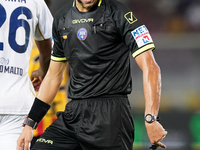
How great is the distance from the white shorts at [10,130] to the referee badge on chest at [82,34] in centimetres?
76

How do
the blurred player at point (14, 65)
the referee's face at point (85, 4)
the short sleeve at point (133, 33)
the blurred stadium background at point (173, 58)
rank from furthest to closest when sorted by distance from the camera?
the blurred stadium background at point (173, 58) → the blurred player at point (14, 65) → the referee's face at point (85, 4) → the short sleeve at point (133, 33)

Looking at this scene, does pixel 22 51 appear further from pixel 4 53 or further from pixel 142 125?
pixel 142 125

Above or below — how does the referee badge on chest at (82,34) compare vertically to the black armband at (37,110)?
above

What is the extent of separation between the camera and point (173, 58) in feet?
22.1

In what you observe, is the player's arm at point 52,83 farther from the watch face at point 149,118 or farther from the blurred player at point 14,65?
the watch face at point 149,118

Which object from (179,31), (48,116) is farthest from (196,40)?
(48,116)

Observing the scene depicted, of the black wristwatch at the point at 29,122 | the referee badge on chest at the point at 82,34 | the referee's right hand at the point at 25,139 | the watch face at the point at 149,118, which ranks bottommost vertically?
the referee's right hand at the point at 25,139

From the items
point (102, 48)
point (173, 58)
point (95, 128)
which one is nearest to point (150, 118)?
point (95, 128)

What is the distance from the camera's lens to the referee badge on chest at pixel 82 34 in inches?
111

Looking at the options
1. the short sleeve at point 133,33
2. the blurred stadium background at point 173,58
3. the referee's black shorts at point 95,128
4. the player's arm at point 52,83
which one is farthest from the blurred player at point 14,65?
the blurred stadium background at point 173,58

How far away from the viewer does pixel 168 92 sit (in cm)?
664

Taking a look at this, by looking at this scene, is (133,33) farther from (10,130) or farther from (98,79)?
(10,130)

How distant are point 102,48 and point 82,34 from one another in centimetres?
19

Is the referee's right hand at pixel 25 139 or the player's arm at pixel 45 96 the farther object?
the player's arm at pixel 45 96
